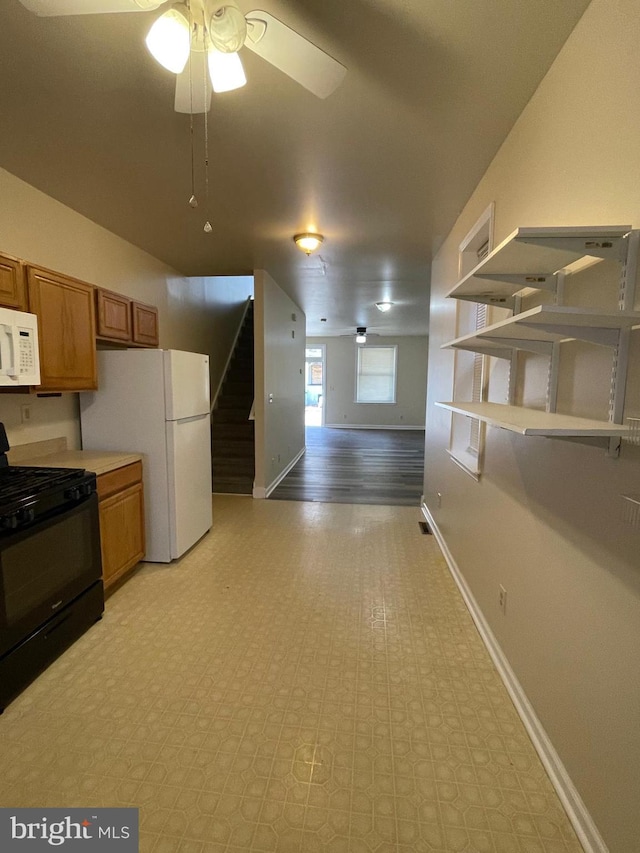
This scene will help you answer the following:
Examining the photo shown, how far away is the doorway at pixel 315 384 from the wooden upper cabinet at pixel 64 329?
308 inches

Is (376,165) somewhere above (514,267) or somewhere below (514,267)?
above

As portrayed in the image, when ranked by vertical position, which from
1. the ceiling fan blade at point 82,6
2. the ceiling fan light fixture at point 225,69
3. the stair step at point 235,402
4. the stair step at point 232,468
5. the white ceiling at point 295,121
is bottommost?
the stair step at point 232,468

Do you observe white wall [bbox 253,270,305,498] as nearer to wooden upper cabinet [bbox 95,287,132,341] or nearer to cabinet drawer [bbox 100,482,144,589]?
wooden upper cabinet [bbox 95,287,132,341]

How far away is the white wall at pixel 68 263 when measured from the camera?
7.84ft

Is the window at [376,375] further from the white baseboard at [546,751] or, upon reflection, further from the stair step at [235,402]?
the white baseboard at [546,751]

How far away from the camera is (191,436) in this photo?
3.13 m

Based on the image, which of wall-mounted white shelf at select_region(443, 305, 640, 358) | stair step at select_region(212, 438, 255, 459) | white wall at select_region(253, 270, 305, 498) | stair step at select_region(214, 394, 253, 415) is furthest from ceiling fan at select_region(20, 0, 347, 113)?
stair step at select_region(214, 394, 253, 415)

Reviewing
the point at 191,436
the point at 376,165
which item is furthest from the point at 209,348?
the point at 376,165

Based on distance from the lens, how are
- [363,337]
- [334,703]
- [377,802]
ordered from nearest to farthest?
[377,802]
[334,703]
[363,337]

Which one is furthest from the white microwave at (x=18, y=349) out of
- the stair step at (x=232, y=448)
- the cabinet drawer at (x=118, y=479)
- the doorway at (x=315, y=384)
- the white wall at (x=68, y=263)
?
the doorway at (x=315, y=384)

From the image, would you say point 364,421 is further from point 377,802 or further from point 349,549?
point 377,802

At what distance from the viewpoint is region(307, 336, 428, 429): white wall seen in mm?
10000

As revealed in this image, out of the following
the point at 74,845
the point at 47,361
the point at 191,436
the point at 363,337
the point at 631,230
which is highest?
the point at 363,337

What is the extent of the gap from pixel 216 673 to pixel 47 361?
1.92 metres
